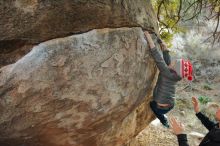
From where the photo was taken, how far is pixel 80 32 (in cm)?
471

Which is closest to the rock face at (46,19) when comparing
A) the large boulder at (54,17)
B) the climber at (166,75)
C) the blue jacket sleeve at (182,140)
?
the large boulder at (54,17)

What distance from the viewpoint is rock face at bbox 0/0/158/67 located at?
14.2 feet

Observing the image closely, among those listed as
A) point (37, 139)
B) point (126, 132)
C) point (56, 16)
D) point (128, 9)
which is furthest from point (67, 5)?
point (126, 132)

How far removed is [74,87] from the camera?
15.5 feet

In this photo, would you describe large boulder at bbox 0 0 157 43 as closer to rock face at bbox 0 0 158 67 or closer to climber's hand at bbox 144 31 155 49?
rock face at bbox 0 0 158 67

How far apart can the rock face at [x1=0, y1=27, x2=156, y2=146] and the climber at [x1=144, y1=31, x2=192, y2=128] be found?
13cm

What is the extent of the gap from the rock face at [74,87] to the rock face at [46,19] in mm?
78

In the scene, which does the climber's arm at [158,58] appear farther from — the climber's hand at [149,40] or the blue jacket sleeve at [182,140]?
the blue jacket sleeve at [182,140]

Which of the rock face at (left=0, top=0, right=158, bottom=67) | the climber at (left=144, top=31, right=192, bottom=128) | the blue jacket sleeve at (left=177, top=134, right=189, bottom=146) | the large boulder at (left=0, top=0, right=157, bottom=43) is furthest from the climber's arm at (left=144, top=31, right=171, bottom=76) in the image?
the blue jacket sleeve at (left=177, top=134, right=189, bottom=146)

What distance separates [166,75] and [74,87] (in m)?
1.29

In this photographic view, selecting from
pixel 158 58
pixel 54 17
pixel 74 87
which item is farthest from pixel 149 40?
pixel 54 17

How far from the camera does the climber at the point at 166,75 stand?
17.3 feet

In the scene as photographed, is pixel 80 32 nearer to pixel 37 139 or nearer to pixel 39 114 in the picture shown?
pixel 39 114

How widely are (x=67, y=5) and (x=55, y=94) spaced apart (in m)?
1.00
